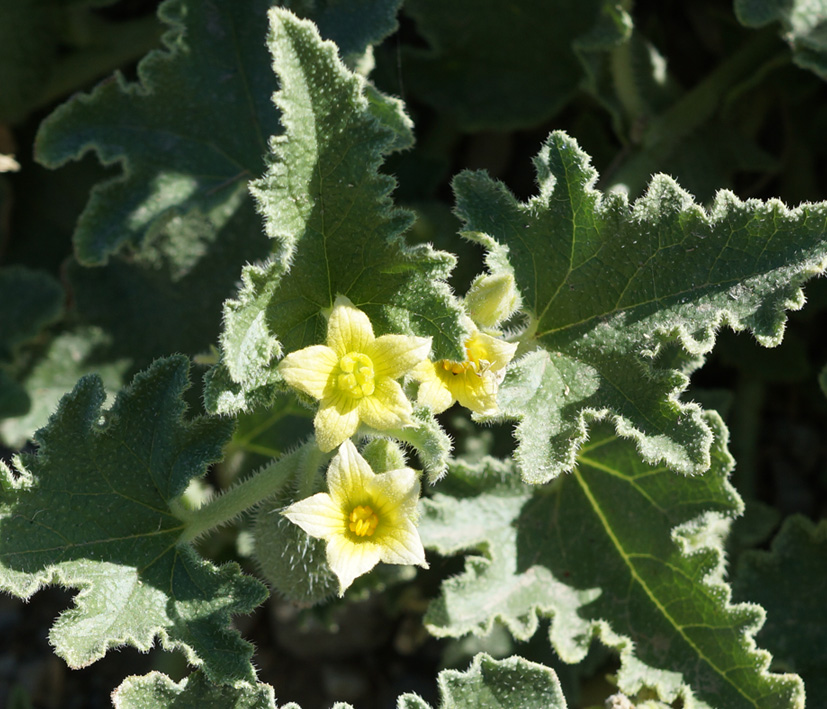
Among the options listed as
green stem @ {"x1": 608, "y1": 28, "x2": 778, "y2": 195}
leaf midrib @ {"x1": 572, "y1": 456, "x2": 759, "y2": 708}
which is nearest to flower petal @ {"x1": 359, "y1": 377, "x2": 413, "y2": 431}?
leaf midrib @ {"x1": 572, "y1": 456, "x2": 759, "y2": 708}

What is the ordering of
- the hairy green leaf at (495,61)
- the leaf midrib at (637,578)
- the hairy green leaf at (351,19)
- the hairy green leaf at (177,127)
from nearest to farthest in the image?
the leaf midrib at (637,578)
the hairy green leaf at (351,19)
the hairy green leaf at (177,127)
the hairy green leaf at (495,61)

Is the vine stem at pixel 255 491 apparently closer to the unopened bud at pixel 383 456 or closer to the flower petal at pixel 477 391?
the unopened bud at pixel 383 456

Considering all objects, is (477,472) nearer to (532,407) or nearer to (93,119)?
(532,407)

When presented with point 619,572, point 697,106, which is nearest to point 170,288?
point 619,572

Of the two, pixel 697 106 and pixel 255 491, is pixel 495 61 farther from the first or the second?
pixel 255 491

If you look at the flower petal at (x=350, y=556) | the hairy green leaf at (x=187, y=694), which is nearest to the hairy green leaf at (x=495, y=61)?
the flower petal at (x=350, y=556)

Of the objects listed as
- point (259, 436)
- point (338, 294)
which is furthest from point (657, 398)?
point (259, 436)
